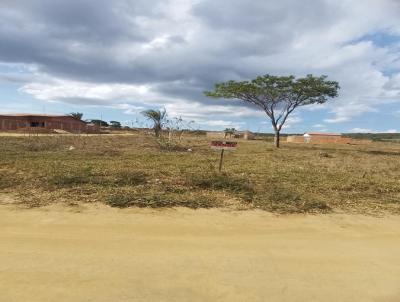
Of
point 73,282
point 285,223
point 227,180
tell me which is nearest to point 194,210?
point 285,223

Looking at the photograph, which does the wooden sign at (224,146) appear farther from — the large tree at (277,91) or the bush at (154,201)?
the large tree at (277,91)

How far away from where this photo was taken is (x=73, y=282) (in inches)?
149

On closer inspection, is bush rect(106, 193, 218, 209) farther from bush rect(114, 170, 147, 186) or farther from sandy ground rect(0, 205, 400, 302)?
bush rect(114, 170, 147, 186)

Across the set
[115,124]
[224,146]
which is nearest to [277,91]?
[224,146]

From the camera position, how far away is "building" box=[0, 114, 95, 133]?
53.4 meters

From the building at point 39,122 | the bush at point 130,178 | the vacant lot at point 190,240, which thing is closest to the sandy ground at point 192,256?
the vacant lot at point 190,240

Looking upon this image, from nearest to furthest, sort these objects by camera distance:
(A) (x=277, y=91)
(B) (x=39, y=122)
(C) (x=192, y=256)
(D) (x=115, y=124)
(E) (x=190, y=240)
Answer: (C) (x=192, y=256)
(E) (x=190, y=240)
(A) (x=277, y=91)
(B) (x=39, y=122)
(D) (x=115, y=124)

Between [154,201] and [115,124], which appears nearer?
[154,201]

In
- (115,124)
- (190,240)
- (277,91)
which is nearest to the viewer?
(190,240)

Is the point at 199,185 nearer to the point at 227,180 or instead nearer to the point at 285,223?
the point at 227,180

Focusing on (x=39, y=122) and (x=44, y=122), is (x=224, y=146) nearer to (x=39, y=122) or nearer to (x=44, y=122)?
(x=44, y=122)

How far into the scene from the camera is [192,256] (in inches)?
180

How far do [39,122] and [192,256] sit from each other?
58647mm

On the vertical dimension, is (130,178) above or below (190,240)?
above
